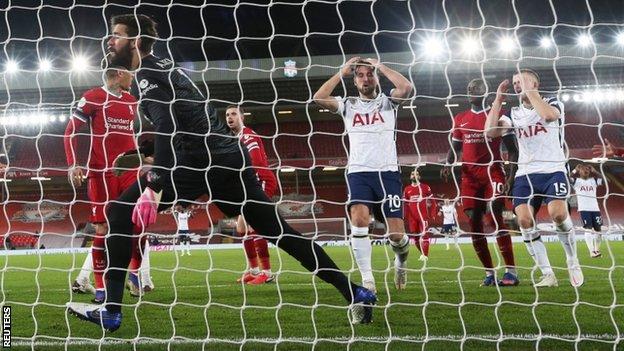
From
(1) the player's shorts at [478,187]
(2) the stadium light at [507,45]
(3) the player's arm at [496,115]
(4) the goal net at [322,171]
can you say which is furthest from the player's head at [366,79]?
(2) the stadium light at [507,45]

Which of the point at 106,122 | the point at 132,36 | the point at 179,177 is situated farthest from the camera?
the point at 106,122

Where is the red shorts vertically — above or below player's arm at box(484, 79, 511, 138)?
below

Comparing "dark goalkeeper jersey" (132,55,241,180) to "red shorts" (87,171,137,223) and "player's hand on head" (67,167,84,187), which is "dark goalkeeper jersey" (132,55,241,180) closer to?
"player's hand on head" (67,167,84,187)

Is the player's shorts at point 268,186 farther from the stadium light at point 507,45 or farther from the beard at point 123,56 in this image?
the stadium light at point 507,45

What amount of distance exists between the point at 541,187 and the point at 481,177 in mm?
781

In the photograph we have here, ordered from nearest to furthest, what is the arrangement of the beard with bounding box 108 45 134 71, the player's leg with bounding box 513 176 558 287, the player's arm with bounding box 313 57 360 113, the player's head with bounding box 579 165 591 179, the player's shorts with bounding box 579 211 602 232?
the beard with bounding box 108 45 134 71, the player's arm with bounding box 313 57 360 113, the player's leg with bounding box 513 176 558 287, the player's shorts with bounding box 579 211 602 232, the player's head with bounding box 579 165 591 179

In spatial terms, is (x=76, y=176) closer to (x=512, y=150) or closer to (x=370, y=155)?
(x=370, y=155)

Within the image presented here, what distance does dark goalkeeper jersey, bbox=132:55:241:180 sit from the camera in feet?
12.1

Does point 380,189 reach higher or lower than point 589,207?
lower

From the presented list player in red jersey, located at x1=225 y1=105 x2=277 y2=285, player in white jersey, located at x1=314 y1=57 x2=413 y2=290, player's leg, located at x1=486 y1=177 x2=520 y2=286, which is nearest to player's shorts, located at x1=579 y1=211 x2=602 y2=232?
player's leg, located at x1=486 y1=177 x2=520 y2=286

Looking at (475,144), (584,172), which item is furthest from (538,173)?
(584,172)

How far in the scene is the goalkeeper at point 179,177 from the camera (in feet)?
11.7

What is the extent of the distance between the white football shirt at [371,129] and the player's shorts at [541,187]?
121 cm

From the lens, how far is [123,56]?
395cm
